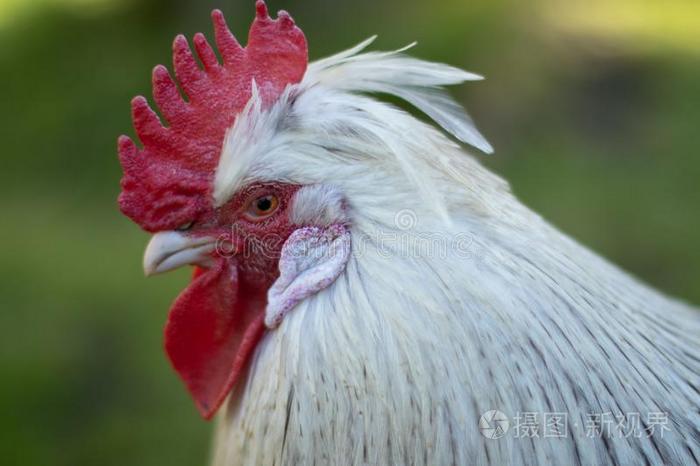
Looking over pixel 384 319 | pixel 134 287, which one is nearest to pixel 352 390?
pixel 384 319

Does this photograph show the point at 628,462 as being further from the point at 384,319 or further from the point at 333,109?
the point at 333,109

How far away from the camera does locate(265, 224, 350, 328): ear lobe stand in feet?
6.45

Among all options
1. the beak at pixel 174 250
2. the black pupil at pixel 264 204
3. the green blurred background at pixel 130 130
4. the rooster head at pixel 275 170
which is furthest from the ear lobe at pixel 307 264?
the green blurred background at pixel 130 130

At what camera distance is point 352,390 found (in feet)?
6.20

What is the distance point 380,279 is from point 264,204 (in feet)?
1.28

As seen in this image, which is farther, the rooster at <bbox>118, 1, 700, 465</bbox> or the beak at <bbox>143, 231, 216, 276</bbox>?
the beak at <bbox>143, 231, 216, 276</bbox>

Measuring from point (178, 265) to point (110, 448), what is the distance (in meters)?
2.67

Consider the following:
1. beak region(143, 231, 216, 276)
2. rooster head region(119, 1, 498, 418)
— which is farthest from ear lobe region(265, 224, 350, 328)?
beak region(143, 231, 216, 276)

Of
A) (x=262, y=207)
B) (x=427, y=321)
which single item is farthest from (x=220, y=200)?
(x=427, y=321)

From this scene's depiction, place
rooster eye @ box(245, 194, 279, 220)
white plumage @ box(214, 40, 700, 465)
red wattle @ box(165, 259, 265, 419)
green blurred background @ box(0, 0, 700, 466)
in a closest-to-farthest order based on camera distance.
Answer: white plumage @ box(214, 40, 700, 465) → rooster eye @ box(245, 194, 279, 220) → red wattle @ box(165, 259, 265, 419) → green blurred background @ box(0, 0, 700, 466)

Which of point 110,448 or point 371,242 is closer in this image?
point 371,242

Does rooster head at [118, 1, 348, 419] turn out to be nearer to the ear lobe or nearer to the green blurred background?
the ear lobe

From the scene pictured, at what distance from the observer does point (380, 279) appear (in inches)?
75.5

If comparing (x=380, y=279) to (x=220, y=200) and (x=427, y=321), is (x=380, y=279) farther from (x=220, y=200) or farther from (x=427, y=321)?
(x=220, y=200)
